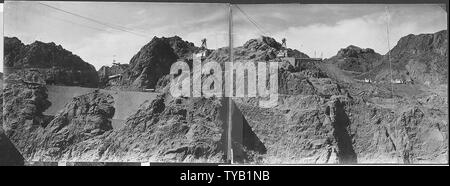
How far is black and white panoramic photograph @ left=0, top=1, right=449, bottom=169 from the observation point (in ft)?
23.2

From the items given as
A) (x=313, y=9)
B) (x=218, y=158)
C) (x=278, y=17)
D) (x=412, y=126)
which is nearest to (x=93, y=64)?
(x=218, y=158)

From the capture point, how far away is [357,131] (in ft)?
→ 23.7

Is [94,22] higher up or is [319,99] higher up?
[94,22]

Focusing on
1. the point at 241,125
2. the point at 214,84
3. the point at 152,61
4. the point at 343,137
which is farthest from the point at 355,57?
the point at 152,61

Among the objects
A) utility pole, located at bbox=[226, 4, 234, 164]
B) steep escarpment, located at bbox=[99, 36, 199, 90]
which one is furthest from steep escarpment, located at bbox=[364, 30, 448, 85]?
steep escarpment, located at bbox=[99, 36, 199, 90]

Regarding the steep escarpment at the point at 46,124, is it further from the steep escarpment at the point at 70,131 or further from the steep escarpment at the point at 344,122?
the steep escarpment at the point at 344,122

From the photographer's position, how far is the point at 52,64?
7.10 metres

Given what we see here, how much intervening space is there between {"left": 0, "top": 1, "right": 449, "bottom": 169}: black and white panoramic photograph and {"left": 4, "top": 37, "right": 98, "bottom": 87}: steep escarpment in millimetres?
13

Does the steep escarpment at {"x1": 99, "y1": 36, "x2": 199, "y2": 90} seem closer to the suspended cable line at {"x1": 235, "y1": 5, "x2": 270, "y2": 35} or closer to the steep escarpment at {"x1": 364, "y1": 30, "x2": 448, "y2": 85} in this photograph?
the suspended cable line at {"x1": 235, "y1": 5, "x2": 270, "y2": 35}

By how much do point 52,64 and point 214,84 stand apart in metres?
2.00
